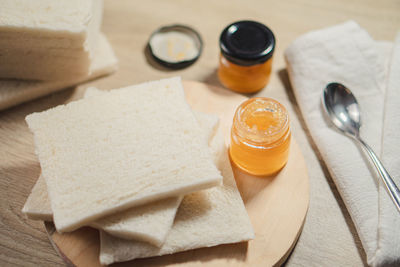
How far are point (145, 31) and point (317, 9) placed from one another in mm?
1277

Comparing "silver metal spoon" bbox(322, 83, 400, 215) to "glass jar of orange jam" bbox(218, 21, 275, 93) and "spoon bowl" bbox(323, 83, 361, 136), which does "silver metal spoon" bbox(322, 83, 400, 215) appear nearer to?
"spoon bowl" bbox(323, 83, 361, 136)

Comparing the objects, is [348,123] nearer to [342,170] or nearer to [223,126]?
[342,170]

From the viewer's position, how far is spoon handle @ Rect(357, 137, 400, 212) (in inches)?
70.7

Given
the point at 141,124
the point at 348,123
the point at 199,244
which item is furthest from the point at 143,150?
the point at 348,123

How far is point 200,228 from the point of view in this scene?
1.73 m

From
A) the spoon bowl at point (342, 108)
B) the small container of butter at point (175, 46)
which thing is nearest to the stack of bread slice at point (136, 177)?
the small container of butter at point (175, 46)

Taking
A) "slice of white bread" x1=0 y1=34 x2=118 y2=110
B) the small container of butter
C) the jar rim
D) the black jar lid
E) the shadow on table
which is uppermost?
the black jar lid

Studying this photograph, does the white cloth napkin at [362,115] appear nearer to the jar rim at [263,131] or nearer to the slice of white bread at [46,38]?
the jar rim at [263,131]

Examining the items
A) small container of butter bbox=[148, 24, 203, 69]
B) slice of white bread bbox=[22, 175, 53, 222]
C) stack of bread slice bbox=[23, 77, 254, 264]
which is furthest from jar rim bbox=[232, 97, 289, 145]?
slice of white bread bbox=[22, 175, 53, 222]

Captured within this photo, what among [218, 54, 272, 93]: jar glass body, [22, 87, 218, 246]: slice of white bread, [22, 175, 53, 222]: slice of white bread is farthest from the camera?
[218, 54, 272, 93]: jar glass body

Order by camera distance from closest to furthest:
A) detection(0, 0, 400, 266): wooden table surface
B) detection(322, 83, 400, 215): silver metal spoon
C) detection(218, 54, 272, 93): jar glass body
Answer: detection(0, 0, 400, 266): wooden table surface
detection(322, 83, 400, 215): silver metal spoon
detection(218, 54, 272, 93): jar glass body

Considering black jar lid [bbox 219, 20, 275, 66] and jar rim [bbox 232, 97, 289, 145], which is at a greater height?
black jar lid [bbox 219, 20, 275, 66]

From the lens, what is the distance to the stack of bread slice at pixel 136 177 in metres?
1.68

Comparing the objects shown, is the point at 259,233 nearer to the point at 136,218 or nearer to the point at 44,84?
the point at 136,218
